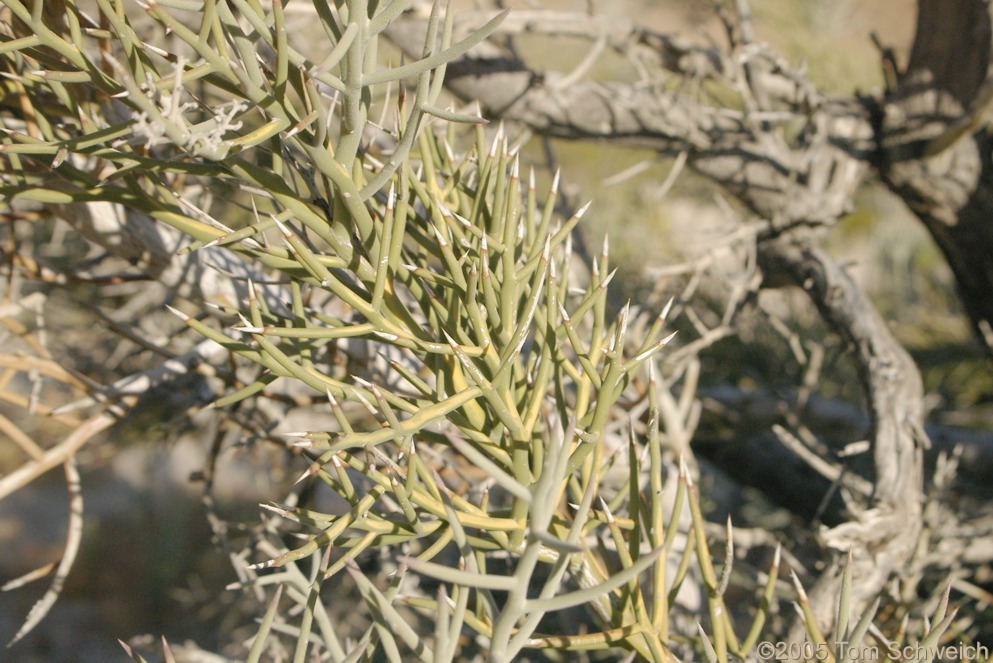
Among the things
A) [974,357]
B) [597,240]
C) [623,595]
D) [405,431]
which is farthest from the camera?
[597,240]

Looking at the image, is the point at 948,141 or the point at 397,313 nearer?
the point at 397,313

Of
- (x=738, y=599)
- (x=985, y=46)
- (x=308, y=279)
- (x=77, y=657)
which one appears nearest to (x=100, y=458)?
(x=308, y=279)

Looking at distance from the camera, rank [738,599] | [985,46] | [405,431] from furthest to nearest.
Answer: [738,599], [985,46], [405,431]

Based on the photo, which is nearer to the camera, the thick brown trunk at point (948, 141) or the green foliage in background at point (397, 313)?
the green foliage in background at point (397, 313)

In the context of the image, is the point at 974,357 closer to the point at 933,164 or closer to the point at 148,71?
the point at 933,164

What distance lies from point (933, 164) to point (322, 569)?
0.92 m

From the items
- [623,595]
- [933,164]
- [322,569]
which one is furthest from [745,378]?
[322,569]

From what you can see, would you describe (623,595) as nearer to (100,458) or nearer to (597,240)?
(100,458)

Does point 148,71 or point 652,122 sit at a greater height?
point 148,71

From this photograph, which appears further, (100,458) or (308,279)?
(100,458)

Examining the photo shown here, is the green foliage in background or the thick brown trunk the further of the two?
the thick brown trunk

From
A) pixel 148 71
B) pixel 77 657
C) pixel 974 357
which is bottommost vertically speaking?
pixel 77 657

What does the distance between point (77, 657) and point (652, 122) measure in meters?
2.46

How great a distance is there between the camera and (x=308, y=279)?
409 millimetres
